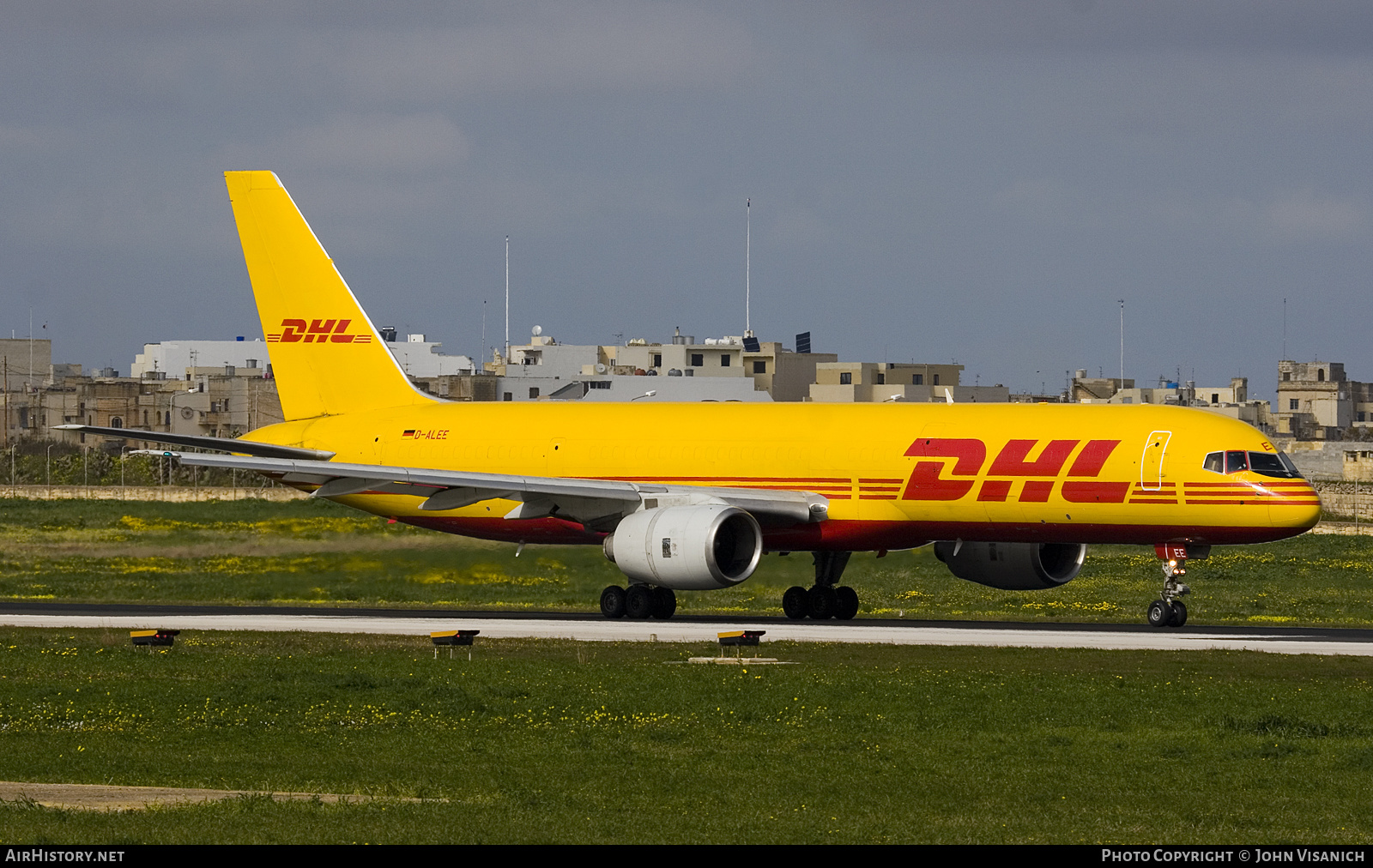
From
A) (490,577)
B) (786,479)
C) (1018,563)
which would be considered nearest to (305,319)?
(490,577)

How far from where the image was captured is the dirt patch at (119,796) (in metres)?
19.3

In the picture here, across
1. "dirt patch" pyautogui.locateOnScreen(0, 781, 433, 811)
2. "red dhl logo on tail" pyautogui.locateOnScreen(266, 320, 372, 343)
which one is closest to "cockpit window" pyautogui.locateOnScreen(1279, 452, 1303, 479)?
"red dhl logo on tail" pyautogui.locateOnScreen(266, 320, 372, 343)

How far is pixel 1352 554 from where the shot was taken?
235 feet

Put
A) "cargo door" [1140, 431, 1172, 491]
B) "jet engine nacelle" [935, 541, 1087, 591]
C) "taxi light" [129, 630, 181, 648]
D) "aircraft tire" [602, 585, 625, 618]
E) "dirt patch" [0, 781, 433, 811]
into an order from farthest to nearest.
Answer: "aircraft tire" [602, 585, 625, 618] < "jet engine nacelle" [935, 541, 1087, 591] < "cargo door" [1140, 431, 1172, 491] < "taxi light" [129, 630, 181, 648] < "dirt patch" [0, 781, 433, 811]

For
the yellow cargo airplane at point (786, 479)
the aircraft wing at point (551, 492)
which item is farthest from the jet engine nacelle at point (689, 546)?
the aircraft wing at point (551, 492)

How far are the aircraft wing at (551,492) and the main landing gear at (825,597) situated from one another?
2119mm

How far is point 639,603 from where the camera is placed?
46281mm

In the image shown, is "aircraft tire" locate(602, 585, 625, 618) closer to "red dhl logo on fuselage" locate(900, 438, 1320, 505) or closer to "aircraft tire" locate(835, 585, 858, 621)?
"aircraft tire" locate(835, 585, 858, 621)

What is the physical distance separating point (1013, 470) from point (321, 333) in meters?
22.2

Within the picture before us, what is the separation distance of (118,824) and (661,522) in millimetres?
26640

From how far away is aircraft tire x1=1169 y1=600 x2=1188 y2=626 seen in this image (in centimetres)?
4275

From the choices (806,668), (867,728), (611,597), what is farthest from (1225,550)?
(867,728)

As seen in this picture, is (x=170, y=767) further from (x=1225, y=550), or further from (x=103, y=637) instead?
(x=1225, y=550)

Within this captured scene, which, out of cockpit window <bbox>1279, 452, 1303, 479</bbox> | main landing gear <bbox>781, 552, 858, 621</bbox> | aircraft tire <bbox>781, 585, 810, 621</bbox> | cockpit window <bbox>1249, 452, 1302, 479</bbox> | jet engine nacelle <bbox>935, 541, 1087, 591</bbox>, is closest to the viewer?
cockpit window <bbox>1249, 452, 1302, 479</bbox>
